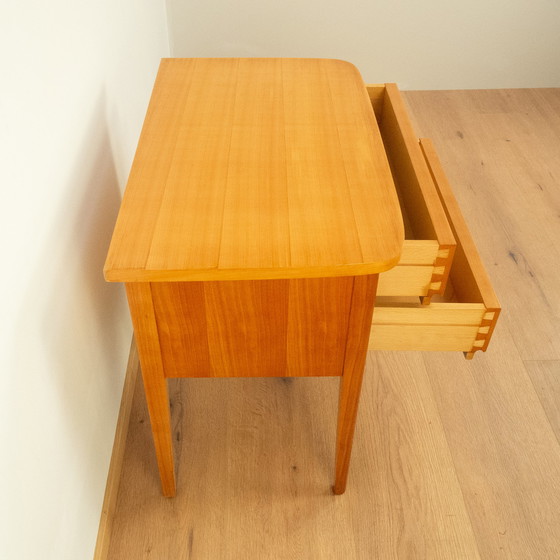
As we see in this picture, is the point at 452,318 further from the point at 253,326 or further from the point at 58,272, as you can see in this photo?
the point at 58,272

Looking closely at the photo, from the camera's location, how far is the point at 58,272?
0.87m

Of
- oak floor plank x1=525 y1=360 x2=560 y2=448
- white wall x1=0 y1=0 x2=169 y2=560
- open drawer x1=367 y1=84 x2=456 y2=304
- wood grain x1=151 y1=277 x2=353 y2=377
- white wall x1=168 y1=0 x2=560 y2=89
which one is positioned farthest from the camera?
white wall x1=168 y1=0 x2=560 y2=89

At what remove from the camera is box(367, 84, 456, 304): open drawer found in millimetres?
959

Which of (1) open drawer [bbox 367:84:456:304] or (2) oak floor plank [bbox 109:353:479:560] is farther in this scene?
(2) oak floor plank [bbox 109:353:479:560]

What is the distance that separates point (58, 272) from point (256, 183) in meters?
0.31

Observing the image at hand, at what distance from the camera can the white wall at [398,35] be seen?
226 cm

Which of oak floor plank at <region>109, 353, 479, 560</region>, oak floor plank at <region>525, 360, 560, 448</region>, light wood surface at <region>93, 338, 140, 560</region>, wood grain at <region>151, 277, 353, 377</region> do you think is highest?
wood grain at <region>151, 277, 353, 377</region>

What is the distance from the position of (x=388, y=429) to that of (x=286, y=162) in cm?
67

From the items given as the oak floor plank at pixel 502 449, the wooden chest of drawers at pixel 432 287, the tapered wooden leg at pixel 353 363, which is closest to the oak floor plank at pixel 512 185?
the oak floor plank at pixel 502 449

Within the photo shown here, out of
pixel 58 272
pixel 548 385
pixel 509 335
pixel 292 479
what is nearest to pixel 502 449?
pixel 548 385

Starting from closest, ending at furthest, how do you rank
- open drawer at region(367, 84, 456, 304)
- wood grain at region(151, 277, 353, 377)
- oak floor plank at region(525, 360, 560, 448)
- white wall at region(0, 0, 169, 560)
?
white wall at region(0, 0, 169, 560) → wood grain at region(151, 277, 353, 377) → open drawer at region(367, 84, 456, 304) → oak floor plank at region(525, 360, 560, 448)

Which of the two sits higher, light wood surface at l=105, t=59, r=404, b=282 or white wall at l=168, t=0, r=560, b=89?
light wood surface at l=105, t=59, r=404, b=282

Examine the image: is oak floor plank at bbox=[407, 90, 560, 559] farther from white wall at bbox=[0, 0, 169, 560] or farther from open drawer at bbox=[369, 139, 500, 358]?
white wall at bbox=[0, 0, 169, 560]

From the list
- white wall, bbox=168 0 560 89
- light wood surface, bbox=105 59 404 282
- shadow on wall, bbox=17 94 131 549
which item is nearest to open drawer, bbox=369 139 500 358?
light wood surface, bbox=105 59 404 282
